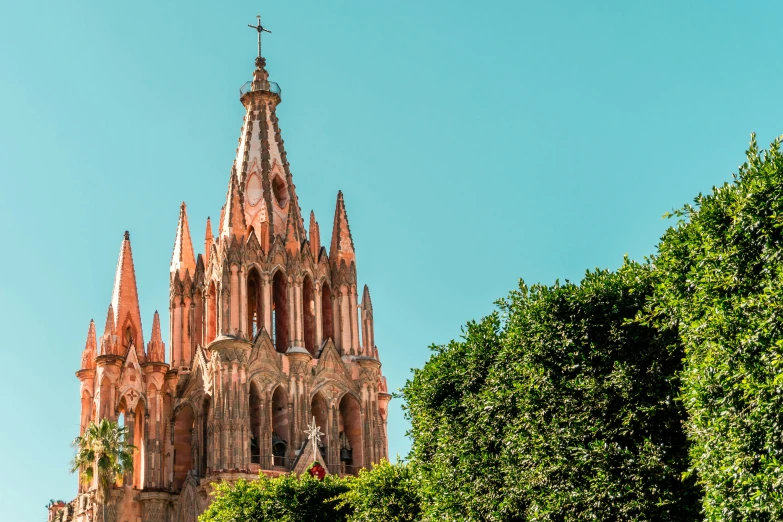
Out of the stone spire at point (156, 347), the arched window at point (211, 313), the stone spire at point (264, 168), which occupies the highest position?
the stone spire at point (264, 168)

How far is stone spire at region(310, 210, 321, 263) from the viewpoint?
177 feet

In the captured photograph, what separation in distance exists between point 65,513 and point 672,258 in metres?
37.6

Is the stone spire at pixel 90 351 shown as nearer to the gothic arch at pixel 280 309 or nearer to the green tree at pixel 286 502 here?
the gothic arch at pixel 280 309

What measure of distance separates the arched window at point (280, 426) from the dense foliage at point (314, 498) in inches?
432

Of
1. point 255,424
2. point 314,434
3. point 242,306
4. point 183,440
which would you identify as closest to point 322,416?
point 314,434

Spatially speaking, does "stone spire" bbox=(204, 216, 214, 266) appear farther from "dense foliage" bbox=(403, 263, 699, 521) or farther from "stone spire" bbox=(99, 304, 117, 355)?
"dense foliage" bbox=(403, 263, 699, 521)

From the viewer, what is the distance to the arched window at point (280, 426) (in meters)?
49.1

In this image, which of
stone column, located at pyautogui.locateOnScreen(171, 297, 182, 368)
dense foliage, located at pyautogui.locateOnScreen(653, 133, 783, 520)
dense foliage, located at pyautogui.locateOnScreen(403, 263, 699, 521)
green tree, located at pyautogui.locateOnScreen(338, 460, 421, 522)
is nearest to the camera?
dense foliage, located at pyautogui.locateOnScreen(653, 133, 783, 520)

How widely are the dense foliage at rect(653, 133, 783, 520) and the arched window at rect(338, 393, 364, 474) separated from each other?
2955 cm

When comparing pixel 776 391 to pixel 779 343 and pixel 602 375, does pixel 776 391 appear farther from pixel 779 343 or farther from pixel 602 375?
pixel 602 375

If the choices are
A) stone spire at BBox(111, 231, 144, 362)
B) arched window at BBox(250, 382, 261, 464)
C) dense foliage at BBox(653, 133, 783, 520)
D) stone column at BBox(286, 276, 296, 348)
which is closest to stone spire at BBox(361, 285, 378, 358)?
stone column at BBox(286, 276, 296, 348)

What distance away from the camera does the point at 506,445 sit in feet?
84.3

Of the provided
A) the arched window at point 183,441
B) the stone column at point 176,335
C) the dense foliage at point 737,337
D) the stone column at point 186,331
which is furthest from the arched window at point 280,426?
the dense foliage at point 737,337

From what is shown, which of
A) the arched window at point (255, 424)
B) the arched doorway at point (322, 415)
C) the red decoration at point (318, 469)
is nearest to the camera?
the red decoration at point (318, 469)
